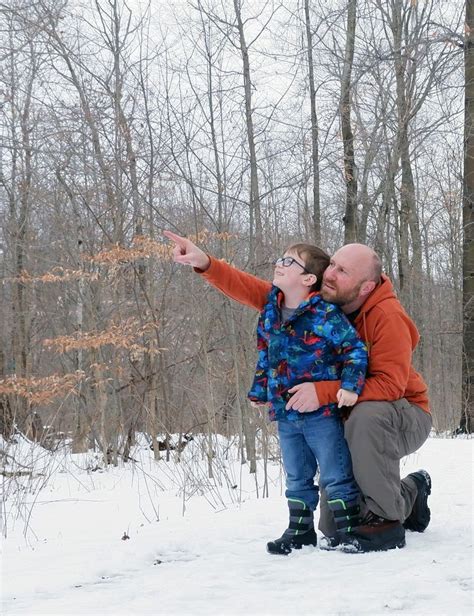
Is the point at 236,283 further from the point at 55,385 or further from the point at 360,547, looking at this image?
the point at 55,385

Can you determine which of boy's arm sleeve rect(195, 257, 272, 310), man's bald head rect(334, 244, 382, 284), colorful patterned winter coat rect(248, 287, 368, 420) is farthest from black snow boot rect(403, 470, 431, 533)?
boy's arm sleeve rect(195, 257, 272, 310)

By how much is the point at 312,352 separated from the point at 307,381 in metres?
0.12

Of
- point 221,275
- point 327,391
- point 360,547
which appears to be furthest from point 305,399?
point 221,275

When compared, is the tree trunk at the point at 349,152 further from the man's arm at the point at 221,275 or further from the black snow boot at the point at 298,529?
the black snow boot at the point at 298,529

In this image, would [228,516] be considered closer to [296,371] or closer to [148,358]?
[296,371]

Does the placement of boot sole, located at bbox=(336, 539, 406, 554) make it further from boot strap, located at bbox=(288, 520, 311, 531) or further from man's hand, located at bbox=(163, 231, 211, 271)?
man's hand, located at bbox=(163, 231, 211, 271)

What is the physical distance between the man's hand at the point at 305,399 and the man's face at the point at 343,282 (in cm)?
43

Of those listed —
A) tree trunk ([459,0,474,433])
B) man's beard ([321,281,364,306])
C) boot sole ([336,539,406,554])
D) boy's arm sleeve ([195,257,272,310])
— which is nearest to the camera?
boot sole ([336,539,406,554])

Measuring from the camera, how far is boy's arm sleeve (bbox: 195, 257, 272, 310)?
310 centimetres

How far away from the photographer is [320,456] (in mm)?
2797

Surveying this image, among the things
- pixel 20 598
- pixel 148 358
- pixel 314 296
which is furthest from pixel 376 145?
pixel 20 598

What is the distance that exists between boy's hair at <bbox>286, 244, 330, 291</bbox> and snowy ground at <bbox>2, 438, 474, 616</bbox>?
1138mm

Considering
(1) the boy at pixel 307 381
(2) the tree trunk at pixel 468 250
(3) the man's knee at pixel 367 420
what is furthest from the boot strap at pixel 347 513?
(2) the tree trunk at pixel 468 250

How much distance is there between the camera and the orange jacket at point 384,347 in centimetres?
277
